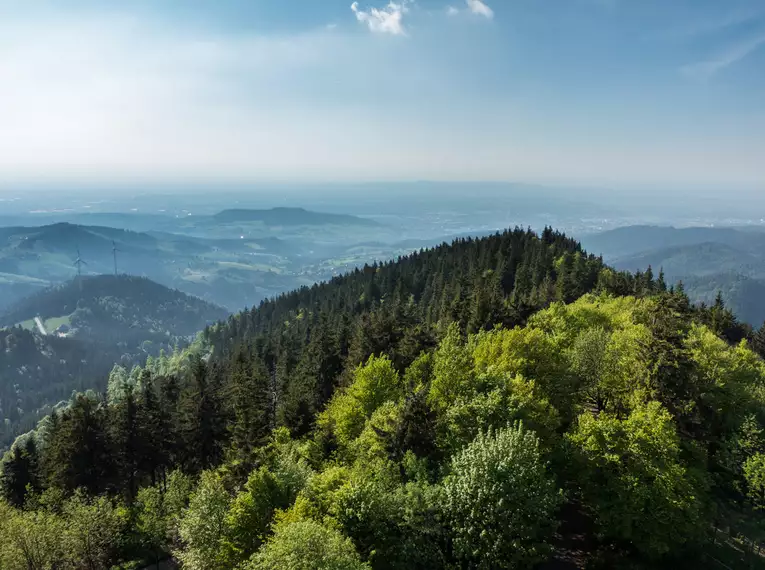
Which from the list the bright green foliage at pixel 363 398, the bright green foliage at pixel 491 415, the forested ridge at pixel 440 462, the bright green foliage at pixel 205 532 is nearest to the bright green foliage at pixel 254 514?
the forested ridge at pixel 440 462

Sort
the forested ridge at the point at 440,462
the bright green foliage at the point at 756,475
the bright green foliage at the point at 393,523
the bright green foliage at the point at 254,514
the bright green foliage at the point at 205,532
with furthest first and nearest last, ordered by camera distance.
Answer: the bright green foliage at the point at 756,475, the bright green foliage at the point at 205,532, the bright green foliage at the point at 254,514, the forested ridge at the point at 440,462, the bright green foliage at the point at 393,523

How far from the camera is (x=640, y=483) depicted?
2594 cm

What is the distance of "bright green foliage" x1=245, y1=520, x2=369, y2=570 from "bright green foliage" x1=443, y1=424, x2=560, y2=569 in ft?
19.1

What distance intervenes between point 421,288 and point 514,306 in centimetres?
7255

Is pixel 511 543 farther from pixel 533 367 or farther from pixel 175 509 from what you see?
pixel 175 509

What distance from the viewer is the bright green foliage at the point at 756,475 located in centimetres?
2984

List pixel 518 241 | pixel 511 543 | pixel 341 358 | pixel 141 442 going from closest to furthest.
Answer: pixel 511 543 → pixel 141 442 → pixel 341 358 → pixel 518 241

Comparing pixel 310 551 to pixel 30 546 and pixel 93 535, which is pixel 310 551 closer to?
pixel 93 535

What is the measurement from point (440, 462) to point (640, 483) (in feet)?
38.8

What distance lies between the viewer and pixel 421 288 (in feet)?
470

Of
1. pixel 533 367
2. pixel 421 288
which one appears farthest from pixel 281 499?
pixel 421 288

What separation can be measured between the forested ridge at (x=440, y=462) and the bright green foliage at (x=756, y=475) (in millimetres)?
160

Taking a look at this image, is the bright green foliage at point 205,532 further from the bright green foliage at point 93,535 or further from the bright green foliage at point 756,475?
the bright green foliage at point 756,475

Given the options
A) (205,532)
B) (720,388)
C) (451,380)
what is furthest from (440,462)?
(720,388)
